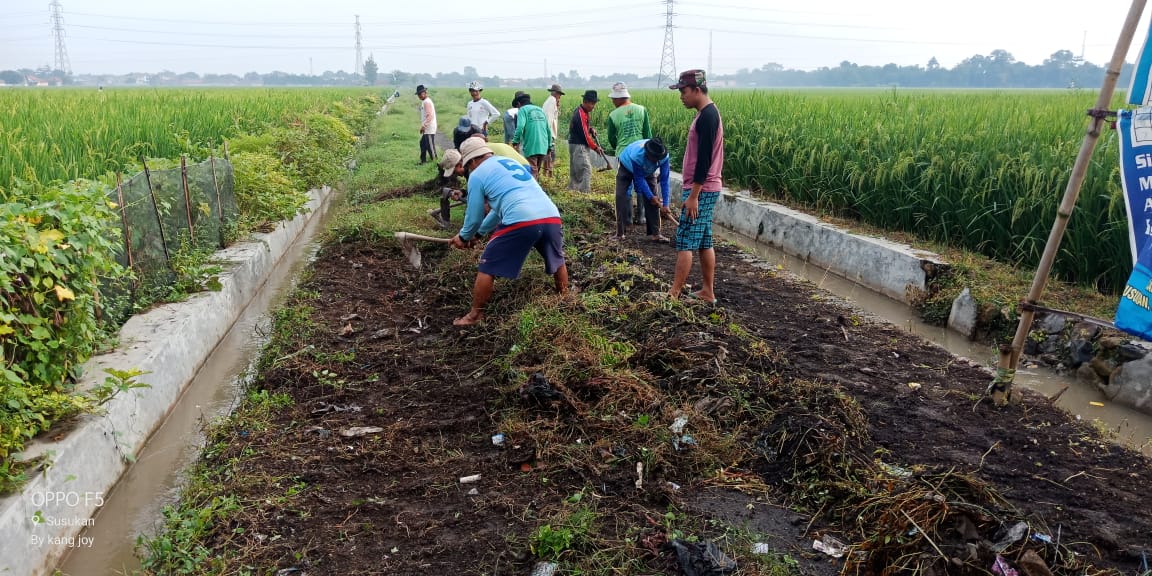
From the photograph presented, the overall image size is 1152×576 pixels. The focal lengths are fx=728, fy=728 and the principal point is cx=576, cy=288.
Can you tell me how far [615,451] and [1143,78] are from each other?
3041 mm

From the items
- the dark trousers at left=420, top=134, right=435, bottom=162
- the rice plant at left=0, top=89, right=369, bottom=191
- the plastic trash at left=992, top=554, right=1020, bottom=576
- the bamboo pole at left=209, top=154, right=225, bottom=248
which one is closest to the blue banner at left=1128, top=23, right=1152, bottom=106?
the plastic trash at left=992, top=554, right=1020, bottom=576

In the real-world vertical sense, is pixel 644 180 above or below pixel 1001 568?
above

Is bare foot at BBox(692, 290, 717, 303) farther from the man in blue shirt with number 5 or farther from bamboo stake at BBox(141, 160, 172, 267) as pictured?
bamboo stake at BBox(141, 160, 172, 267)

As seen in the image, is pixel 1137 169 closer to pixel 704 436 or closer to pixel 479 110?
pixel 704 436

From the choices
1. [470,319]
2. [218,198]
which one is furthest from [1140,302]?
[218,198]

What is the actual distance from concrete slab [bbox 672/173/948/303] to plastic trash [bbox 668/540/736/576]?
4.37 metres

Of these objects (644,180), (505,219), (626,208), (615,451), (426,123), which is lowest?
(615,451)

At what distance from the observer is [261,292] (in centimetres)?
704

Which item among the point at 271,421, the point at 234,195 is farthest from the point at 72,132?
the point at 271,421

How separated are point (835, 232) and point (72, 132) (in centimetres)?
784

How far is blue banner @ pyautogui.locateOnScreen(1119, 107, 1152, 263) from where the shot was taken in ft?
11.2

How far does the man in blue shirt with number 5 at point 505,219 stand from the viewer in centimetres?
524

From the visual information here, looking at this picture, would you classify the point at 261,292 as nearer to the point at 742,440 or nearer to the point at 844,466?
the point at 742,440

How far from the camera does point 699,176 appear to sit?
5.50 m
